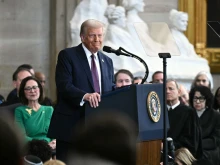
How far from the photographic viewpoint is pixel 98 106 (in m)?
5.90

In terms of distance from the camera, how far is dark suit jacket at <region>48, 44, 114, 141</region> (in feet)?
20.6

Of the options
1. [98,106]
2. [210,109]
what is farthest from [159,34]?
[210,109]

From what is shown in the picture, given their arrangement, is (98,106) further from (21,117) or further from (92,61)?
(21,117)

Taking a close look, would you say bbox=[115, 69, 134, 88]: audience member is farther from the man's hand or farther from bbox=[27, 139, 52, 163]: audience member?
the man's hand

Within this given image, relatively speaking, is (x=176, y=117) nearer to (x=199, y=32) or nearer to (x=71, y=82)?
(x=71, y=82)

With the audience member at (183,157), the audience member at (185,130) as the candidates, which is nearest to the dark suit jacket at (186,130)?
the audience member at (185,130)

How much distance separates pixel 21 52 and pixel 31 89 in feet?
18.4

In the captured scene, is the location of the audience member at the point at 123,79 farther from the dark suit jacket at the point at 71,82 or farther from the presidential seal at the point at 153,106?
the presidential seal at the point at 153,106

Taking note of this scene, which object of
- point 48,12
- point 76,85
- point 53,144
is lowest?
point 53,144

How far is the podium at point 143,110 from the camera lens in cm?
588

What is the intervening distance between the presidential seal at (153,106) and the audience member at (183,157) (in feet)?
5.54

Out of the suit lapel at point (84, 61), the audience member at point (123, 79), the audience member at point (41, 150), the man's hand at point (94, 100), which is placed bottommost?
the audience member at point (41, 150)

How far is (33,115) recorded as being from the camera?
7863 mm

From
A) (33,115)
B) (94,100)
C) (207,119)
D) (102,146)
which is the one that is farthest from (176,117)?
(102,146)
